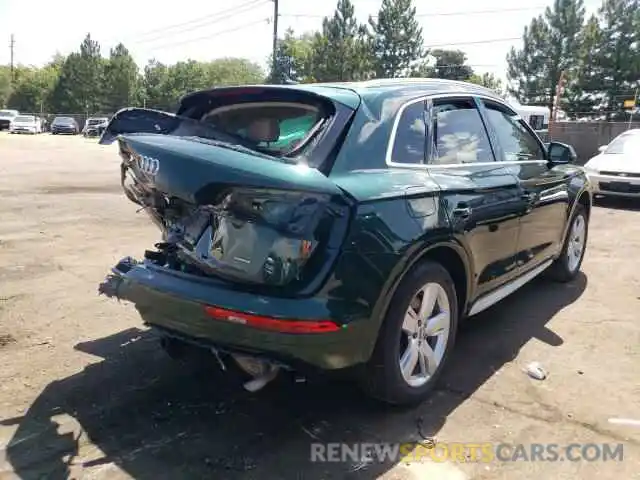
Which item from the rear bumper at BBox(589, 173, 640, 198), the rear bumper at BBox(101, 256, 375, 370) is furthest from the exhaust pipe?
the rear bumper at BBox(589, 173, 640, 198)

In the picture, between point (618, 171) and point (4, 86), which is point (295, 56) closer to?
point (4, 86)

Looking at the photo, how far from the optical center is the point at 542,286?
5891mm

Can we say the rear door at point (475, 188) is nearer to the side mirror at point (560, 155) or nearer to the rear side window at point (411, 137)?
the rear side window at point (411, 137)

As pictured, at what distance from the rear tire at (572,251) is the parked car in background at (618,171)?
18.0ft

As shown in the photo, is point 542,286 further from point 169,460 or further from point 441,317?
Result: point 169,460

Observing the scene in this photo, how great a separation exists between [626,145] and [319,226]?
1143 centimetres

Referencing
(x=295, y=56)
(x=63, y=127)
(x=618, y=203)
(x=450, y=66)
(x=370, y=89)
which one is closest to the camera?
(x=370, y=89)

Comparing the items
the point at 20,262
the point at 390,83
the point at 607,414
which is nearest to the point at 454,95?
the point at 390,83

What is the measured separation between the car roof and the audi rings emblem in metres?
0.86

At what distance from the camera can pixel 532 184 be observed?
14.9 feet

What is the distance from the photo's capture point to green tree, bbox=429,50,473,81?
65.1m

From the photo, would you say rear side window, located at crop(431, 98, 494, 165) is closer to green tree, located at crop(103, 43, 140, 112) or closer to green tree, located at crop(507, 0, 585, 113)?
green tree, located at crop(507, 0, 585, 113)

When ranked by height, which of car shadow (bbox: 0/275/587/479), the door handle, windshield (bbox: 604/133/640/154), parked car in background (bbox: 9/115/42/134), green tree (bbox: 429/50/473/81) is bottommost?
car shadow (bbox: 0/275/587/479)

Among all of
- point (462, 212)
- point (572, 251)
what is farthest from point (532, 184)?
point (572, 251)
